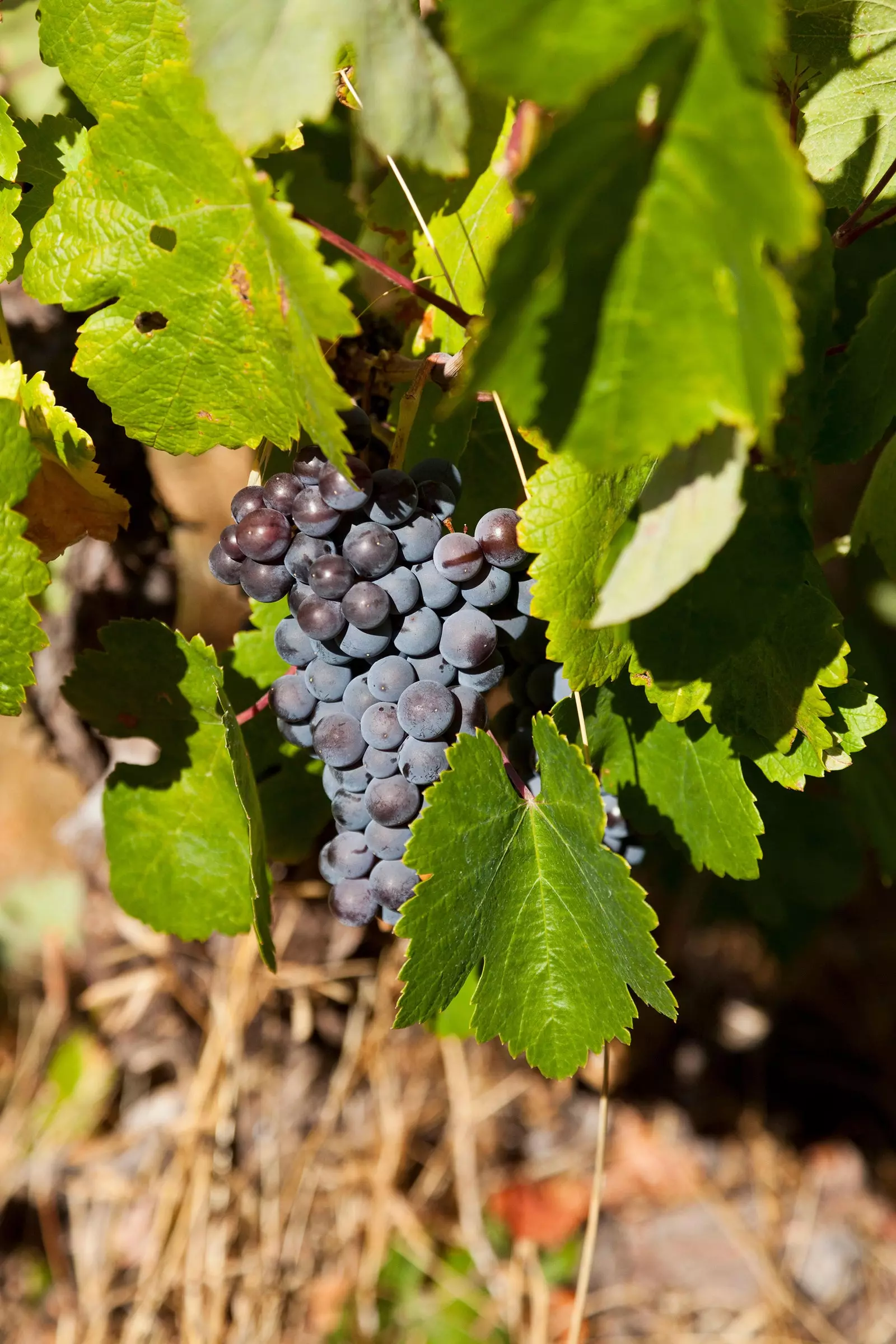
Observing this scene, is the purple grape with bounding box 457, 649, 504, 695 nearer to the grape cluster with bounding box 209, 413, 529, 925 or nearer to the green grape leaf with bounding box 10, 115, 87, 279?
the grape cluster with bounding box 209, 413, 529, 925

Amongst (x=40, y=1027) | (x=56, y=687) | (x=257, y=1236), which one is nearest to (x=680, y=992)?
(x=257, y=1236)

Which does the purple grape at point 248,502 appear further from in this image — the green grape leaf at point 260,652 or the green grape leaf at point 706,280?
the green grape leaf at point 706,280

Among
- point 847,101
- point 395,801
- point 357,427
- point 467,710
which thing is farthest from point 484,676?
point 847,101

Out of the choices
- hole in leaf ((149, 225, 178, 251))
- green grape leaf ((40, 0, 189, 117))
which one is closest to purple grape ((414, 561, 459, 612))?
hole in leaf ((149, 225, 178, 251))

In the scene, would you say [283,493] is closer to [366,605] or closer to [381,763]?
[366,605]

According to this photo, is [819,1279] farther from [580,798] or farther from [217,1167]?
[580,798]

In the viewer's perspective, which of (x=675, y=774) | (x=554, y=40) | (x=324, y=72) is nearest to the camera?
(x=554, y=40)
